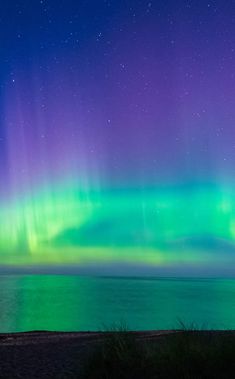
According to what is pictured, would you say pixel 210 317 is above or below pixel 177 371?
below

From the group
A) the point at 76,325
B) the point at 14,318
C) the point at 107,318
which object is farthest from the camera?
the point at 107,318

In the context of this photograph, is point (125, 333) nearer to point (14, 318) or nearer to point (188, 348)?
point (188, 348)

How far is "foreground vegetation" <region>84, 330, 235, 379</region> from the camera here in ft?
29.9

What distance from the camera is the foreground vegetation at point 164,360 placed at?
359 inches

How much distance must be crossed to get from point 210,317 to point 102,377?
56.0 metres

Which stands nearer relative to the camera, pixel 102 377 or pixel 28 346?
pixel 102 377

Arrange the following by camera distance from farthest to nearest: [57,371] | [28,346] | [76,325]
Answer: [76,325] → [28,346] → [57,371]

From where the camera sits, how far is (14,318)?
5584 cm

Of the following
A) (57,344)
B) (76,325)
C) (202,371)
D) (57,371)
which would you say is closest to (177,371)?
(202,371)

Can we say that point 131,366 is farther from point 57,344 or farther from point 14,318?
point 14,318

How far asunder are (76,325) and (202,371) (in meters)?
42.4

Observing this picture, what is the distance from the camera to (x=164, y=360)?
9.53 metres

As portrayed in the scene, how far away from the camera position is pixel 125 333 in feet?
36.3

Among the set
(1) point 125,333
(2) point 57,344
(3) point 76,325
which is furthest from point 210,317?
(1) point 125,333
